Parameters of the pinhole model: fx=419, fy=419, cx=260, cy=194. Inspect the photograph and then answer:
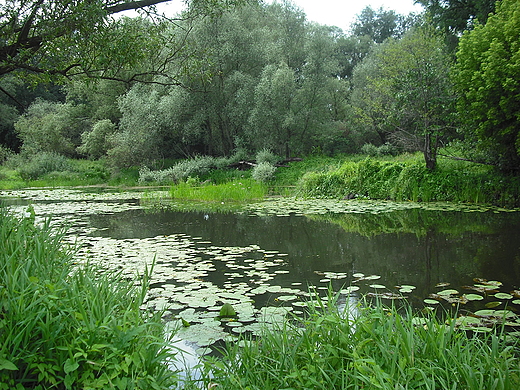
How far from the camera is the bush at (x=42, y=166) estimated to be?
24766 millimetres

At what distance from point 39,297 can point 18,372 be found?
40 centimetres

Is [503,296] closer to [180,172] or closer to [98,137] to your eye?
[180,172]

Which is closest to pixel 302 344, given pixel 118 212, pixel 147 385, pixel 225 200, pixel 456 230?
pixel 147 385

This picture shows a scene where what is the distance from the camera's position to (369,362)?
77.2 inches

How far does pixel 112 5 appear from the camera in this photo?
14.4 ft

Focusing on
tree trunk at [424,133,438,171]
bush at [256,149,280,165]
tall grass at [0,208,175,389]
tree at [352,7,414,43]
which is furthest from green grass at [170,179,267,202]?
tree at [352,7,414,43]

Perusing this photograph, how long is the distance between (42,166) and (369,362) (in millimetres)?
27575

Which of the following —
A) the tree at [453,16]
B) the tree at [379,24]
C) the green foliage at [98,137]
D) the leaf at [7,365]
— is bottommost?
the leaf at [7,365]

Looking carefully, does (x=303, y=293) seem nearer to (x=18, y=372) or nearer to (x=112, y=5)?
(x=18, y=372)

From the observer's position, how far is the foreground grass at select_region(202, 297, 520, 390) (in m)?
1.98

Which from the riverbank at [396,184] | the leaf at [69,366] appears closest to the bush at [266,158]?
the riverbank at [396,184]

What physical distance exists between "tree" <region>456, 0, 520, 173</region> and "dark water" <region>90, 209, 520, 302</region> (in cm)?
225

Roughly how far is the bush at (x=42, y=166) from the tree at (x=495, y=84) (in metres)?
23.2

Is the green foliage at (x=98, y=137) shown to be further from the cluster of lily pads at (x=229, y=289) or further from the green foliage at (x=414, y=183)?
the cluster of lily pads at (x=229, y=289)
